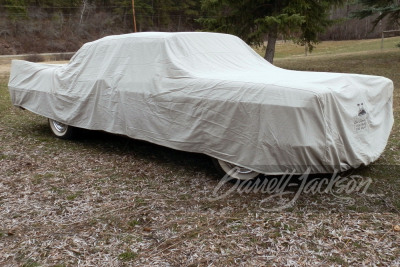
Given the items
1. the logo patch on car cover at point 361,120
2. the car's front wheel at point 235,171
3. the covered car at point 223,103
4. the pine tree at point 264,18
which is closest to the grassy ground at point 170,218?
the car's front wheel at point 235,171

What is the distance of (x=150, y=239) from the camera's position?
3273mm

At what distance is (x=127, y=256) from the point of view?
3023 millimetres

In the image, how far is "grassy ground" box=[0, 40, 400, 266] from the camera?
302cm

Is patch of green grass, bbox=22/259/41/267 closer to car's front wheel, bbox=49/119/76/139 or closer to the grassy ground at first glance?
the grassy ground

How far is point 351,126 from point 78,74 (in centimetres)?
383

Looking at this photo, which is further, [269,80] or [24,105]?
[24,105]

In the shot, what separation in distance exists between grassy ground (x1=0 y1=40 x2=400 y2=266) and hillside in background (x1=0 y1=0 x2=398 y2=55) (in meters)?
45.5

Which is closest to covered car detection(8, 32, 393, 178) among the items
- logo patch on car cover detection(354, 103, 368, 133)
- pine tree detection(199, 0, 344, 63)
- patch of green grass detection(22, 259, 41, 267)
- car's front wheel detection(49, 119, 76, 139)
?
logo patch on car cover detection(354, 103, 368, 133)

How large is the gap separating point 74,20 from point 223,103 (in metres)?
56.5

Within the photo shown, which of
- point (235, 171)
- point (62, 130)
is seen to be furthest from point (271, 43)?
point (235, 171)

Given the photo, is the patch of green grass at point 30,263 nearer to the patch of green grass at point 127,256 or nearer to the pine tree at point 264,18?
the patch of green grass at point 127,256

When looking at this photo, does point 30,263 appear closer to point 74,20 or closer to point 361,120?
point 361,120

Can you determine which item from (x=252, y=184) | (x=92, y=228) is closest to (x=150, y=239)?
(x=92, y=228)

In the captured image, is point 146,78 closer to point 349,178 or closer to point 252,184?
point 252,184
